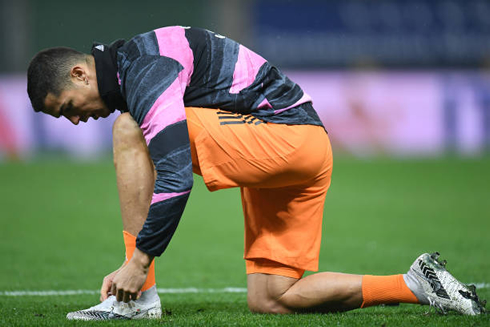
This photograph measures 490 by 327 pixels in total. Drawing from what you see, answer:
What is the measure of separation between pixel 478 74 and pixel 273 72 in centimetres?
1258

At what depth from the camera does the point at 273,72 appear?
123 inches

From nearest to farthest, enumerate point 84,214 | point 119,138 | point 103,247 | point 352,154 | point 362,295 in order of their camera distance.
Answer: point 119,138 < point 362,295 < point 103,247 < point 84,214 < point 352,154

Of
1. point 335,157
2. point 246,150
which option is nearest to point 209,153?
point 246,150

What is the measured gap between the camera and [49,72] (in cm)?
281

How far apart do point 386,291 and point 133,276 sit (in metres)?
1.14

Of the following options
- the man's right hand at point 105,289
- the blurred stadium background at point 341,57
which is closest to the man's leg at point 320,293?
the man's right hand at point 105,289

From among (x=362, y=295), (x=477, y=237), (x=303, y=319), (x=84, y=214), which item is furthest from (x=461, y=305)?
(x=84, y=214)

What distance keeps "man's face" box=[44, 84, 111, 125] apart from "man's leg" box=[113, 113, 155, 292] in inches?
5.7

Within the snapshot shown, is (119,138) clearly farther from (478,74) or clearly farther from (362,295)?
(478,74)

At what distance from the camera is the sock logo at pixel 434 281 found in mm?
2996

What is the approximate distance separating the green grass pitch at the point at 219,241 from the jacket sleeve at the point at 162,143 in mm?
466

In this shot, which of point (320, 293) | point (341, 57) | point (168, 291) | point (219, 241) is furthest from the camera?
point (341, 57)

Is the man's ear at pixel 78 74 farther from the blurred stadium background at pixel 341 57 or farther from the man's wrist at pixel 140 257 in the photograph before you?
the blurred stadium background at pixel 341 57

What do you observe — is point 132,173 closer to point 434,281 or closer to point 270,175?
point 270,175
